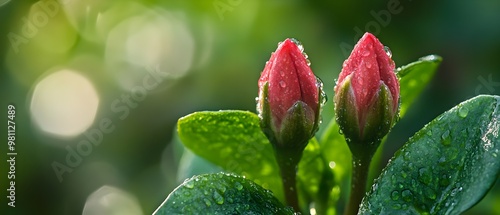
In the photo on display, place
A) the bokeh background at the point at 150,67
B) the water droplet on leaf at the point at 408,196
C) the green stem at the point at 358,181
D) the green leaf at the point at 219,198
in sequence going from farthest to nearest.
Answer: the bokeh background at the point at 150,67, the green stem at the point at 358,181, the water droplet on leaf at the point at 408,196, the green leaf at the point at 219,198

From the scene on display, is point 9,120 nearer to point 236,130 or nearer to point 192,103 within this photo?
point 192,103

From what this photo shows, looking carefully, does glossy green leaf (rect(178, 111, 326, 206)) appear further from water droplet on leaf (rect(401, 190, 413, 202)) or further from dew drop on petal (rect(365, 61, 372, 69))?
water droplet on leaf (rect(401, 190, 413, 202))

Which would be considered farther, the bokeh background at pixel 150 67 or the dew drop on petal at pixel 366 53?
the bokeh background at pixel 150 67

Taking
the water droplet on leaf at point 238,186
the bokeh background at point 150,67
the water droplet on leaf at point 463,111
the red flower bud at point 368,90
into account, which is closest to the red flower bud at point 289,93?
the red flower bud at point 368,90

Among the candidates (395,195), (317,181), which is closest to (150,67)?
(317,181)

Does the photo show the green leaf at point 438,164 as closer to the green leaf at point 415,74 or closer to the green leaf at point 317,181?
the green leaf at point 415,74


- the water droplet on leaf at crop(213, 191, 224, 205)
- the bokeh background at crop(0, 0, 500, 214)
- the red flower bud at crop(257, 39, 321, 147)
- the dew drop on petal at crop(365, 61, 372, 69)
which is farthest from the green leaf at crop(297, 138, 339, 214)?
the bokeh background at crop(0, 0, 500, 214)

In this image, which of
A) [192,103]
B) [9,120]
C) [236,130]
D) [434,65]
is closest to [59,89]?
[9,120]
